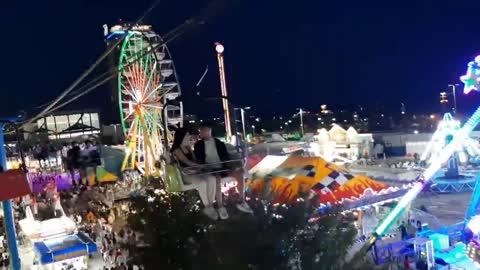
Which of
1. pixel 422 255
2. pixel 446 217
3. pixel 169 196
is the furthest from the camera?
pixel 446 217

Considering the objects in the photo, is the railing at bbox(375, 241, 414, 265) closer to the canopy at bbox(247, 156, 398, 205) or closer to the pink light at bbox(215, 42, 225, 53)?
the canopy at bbox(247, 156, 398, 205)

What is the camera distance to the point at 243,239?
5164mm

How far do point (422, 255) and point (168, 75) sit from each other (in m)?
13.9

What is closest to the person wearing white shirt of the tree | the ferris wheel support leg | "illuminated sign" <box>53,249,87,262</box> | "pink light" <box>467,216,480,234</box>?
the tree

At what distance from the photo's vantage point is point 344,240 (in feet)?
18.8

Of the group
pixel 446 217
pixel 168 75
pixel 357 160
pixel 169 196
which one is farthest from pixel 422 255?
pixel 357 160

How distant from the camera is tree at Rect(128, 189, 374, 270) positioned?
5.13 m

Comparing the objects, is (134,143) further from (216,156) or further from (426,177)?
(216,156)

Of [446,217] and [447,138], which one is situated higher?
[447,138]

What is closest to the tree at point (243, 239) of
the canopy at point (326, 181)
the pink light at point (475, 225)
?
the canopy at point (326, 181)

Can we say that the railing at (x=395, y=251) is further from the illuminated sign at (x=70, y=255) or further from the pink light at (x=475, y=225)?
the illuminated sign at (x=70, y=255)

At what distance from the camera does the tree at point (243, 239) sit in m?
5.13

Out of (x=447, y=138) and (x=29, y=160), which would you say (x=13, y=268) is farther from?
(x=29, y=160)

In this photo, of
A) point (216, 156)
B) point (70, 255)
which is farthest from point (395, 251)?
point (216, 156)
